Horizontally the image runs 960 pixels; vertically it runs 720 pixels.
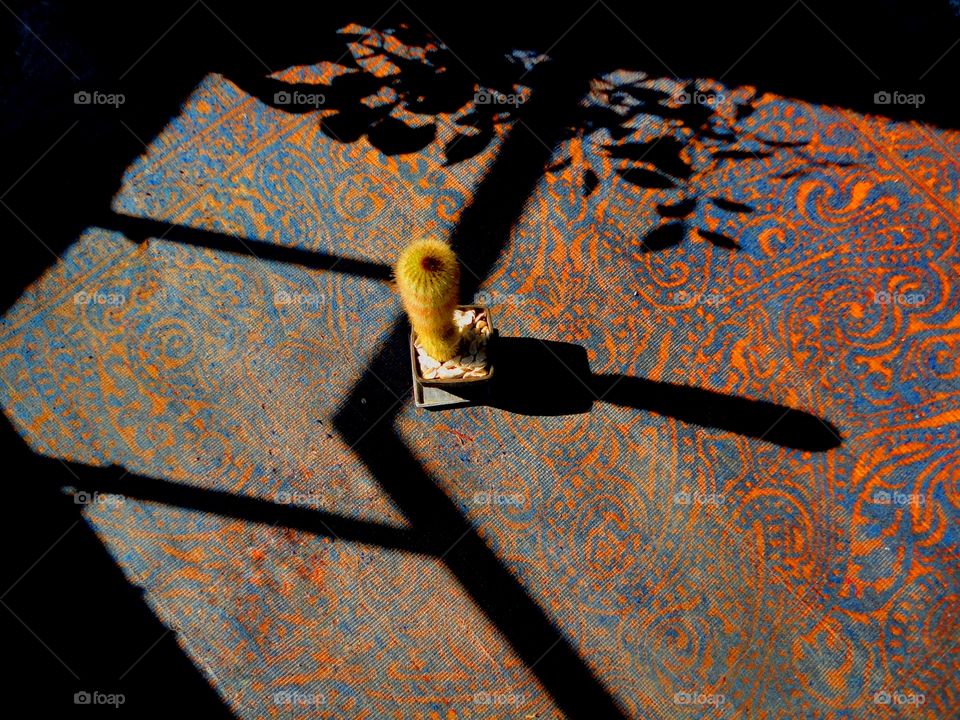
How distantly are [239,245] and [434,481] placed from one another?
2.76 metres

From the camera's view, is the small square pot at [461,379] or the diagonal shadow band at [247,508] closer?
Result: the small square pot at [461,379]

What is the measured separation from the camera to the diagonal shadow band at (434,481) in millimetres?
4188

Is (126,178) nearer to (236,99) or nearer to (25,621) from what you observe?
(236,99)

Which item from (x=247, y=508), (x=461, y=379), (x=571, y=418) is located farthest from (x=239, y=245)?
(x=571, y=418)

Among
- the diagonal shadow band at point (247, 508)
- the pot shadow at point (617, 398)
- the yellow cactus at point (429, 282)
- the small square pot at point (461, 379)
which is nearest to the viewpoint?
the yellow cactus at point (429, 282)

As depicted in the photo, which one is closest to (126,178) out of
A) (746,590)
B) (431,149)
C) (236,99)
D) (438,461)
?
(236,99)

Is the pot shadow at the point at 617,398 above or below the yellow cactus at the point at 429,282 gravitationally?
above

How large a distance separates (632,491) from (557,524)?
63 cm

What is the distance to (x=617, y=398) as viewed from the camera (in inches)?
185

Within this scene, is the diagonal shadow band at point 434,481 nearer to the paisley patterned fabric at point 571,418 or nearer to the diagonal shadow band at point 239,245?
the paisley patterned fabric at point 571,418

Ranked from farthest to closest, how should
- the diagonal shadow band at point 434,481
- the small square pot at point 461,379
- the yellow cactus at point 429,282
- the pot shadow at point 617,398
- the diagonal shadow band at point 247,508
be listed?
the pot shadow at point 617,398
the diagonal shadow band at point 247,508
the small square pot at point 461,379
the diagonal shadow band at point 434,481
the yellow cactus at point 429,282

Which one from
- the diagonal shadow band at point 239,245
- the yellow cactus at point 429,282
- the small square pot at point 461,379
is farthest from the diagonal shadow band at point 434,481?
the yellow cactus at point 429,282

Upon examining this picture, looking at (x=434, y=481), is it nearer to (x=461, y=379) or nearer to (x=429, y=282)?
(x=461, y=379)

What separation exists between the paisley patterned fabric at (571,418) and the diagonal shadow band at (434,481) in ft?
0.33
